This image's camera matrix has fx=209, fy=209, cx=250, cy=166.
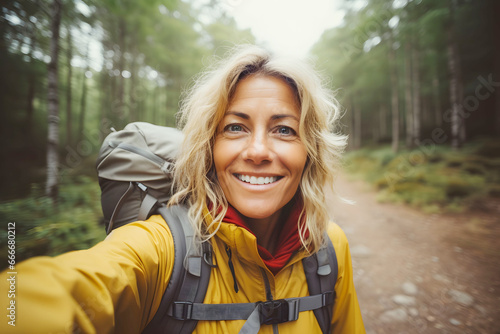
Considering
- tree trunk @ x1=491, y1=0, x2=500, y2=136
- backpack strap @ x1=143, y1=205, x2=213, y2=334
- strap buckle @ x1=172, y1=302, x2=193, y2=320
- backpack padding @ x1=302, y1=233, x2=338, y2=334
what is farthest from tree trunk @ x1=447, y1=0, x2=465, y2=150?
strap buckle @ x1=172, y1=302, x2=193, y2=320

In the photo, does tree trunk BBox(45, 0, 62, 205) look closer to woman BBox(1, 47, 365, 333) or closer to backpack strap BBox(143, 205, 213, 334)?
woman BBox(1, 47, 365, 333)

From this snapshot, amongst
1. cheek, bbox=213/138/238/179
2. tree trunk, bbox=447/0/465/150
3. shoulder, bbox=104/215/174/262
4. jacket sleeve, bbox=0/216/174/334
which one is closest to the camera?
jacket sleeve, bbox=0/216/174/334

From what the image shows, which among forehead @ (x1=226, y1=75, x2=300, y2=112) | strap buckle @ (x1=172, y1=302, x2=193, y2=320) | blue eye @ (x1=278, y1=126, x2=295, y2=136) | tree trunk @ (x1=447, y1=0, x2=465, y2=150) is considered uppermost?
tree trunk @ (x1=447, y1=0, x2=465, y2=150)

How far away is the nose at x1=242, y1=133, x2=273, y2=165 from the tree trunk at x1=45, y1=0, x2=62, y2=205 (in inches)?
218

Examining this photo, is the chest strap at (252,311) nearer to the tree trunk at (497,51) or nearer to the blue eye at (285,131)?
the blue eye at (285,131)

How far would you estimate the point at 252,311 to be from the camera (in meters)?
1.29

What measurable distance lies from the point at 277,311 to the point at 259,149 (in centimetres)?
104

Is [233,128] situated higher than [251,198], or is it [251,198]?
[233,128]

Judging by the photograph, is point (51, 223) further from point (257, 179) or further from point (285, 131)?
point (285, 131)

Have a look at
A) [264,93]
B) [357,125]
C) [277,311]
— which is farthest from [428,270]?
[357,125]

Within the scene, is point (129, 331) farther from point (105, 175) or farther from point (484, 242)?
point (484, 242)

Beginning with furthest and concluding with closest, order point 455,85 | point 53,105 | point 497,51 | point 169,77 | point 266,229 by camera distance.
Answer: point 169,77, point 455,85, point 497,51, point 53,105, point 266,229

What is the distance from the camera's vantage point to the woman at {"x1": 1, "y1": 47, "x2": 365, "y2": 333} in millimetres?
1167

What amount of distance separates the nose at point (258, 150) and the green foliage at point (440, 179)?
8.11 metres
